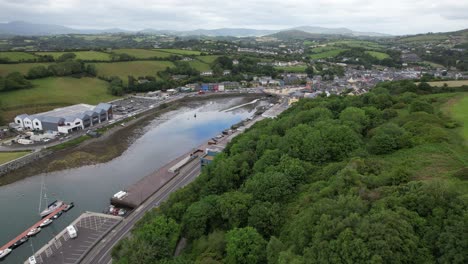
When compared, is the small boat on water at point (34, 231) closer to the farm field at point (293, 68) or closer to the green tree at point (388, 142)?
the green tree at point (388, 142)

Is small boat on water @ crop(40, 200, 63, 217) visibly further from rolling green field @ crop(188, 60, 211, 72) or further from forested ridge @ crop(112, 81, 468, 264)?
rolling green field @ crop(188, 60, 211, 72)

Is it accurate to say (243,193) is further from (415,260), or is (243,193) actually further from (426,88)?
(426,88)

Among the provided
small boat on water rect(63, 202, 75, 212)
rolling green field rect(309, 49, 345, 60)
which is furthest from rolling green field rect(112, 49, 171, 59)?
small boat on water rect(63, 202, 75, 212)

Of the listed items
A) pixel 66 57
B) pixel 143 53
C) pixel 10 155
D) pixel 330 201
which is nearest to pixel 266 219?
pixel 330 201

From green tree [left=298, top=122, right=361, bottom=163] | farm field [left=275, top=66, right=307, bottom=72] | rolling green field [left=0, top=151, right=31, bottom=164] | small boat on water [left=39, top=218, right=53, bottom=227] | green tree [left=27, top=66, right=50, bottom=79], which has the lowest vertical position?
small boat on water [left=39, top=218, right=53, bottom=227]

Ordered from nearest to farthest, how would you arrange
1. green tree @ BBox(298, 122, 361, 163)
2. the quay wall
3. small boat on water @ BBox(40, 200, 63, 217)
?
1. green tree @ BBox(298, 122, 361, 163)
2. small boat on water @ BBox(40, 200, 63, 217)
3. the quay wall

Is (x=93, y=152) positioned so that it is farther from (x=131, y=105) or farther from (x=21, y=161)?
(x=131, y=105)
